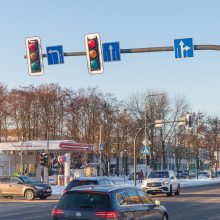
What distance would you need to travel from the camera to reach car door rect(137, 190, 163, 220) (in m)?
12.7

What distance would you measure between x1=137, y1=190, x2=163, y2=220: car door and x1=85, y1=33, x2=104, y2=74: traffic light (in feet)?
18.9

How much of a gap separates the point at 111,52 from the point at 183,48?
2425mm

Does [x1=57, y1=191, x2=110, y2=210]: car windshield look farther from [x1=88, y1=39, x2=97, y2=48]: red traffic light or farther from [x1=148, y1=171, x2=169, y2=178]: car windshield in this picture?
[x1=148, y1=171, x2=169, y2=178]: car windshield

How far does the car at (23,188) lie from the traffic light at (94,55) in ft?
59.5

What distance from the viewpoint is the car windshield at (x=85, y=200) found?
456 inches

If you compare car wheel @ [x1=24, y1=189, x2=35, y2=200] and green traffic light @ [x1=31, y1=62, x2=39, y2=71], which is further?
car wheel @ [x1=24, y1=189, x2=35, y2=200]

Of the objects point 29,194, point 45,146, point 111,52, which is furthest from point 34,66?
point 45,146

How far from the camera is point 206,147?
273 ft

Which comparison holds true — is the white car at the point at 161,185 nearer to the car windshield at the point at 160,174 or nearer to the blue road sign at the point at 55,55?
the car windshield at the point at 160,174

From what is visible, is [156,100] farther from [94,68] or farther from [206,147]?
[94,68]

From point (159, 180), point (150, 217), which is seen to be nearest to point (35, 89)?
point (159, 180)

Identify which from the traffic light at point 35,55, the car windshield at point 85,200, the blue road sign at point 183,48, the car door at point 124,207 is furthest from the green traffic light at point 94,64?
the car windshield at point 85,200

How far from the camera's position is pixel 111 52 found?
1848cm

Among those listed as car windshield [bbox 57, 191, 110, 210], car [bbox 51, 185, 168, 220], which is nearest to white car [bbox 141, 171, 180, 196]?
car [bbox 51, 185, 168, 220]
